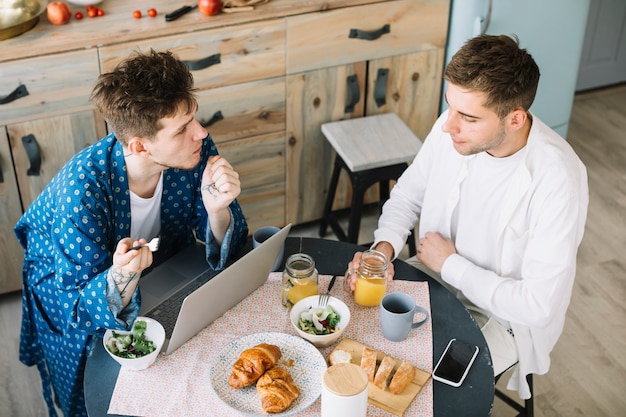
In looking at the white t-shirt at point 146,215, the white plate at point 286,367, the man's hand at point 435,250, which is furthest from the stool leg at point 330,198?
the white plate at point 286,367

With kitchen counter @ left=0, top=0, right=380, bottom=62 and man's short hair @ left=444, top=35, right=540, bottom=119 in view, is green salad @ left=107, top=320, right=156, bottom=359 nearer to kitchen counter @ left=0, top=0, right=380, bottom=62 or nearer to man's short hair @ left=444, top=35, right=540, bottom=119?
man's short hair @ left=444, top=35, right=540, bottom=119

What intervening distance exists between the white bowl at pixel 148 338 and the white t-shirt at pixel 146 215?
1.25 feet

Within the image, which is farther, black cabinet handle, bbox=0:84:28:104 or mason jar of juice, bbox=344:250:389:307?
black cabinet handle, bbox=0:84:28:104

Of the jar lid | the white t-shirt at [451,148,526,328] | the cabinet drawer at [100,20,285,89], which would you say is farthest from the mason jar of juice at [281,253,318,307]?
the cabinet drawer at [100,20,285,89]

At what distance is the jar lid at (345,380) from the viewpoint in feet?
5.02

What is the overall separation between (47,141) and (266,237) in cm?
114

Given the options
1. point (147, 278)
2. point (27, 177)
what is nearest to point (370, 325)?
point (147, 278)

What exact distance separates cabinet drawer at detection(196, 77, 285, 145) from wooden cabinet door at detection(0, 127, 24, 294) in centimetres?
69

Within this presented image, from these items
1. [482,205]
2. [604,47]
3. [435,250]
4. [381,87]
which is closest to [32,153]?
[381,87]

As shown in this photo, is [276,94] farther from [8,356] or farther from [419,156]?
[8,356]

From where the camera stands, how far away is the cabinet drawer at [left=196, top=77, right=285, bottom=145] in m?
2.93

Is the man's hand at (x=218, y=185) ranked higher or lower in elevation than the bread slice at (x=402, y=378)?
higher

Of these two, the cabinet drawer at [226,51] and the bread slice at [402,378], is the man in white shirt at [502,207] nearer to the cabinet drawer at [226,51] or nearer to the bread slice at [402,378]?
the bread slice at [402,378]

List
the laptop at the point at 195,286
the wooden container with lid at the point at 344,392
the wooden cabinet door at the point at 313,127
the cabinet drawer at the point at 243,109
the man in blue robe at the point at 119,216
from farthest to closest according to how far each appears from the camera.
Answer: the wooden cabinet door at the point at 313,127 → the cabinet drawer at the point at 243,109 → the man in blue robe at the point at 119,216 → the laptop at the point at 195,286 → the wooden container with lid at the point at 344,392
